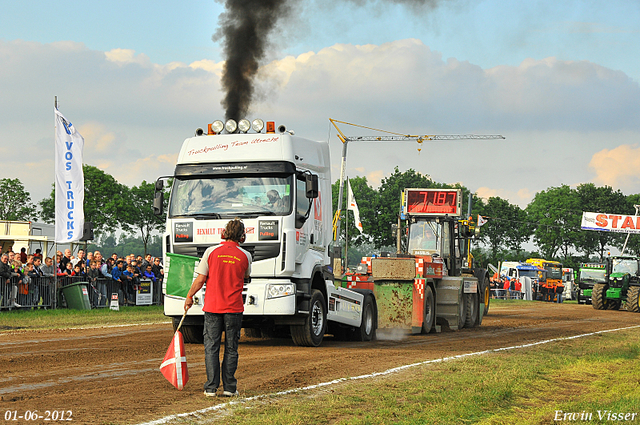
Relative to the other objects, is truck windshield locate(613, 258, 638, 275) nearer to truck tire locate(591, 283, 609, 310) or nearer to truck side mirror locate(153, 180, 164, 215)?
truck tire locate(591, 283, 609, 310)

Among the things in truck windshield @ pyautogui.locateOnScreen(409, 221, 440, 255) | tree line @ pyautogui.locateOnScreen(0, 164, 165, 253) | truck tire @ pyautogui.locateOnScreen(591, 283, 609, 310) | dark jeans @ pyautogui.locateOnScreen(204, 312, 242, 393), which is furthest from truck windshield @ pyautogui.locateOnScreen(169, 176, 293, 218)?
tree line @ pyautogui.locateOnScreen(0, 164, 165, 253)

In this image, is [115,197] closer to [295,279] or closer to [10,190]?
[10,190]

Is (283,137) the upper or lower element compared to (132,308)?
upper

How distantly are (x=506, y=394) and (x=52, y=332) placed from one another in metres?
11.1

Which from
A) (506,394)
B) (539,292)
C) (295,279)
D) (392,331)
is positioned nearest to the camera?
(506,394)

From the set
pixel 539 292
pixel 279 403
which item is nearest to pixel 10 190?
pixel 539 292

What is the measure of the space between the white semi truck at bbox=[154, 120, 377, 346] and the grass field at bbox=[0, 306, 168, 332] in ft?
19.9

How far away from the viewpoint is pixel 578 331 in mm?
20484

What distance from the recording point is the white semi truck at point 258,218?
42.1 feet

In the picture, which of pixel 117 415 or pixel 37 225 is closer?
pixel 117 415

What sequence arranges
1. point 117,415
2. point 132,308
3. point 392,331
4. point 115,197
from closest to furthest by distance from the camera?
1. point 117,415
2. point 392,331
3. point 132,308
4. point 115,197

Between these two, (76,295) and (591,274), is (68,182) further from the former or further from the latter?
(591,274)

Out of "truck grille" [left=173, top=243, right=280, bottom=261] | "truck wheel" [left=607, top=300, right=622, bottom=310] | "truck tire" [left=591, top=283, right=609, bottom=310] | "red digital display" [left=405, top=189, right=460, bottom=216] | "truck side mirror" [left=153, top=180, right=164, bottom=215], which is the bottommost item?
"truck wheel" [left=607, top=300, right=622, bottom=310]

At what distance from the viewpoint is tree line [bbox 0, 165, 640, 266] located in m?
69.2
